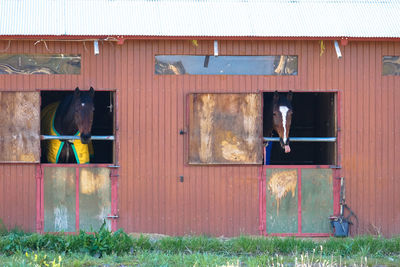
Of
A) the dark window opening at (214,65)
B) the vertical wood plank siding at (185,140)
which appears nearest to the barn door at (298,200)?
the vertical wood plank siding at (185,140)

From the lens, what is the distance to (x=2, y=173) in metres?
9.84

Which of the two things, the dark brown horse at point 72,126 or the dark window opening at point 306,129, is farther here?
the dark window opening at point 306,129

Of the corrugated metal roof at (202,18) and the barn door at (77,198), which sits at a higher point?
the corrugated metal roof at (202,18)

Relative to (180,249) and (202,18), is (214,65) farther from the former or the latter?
(180,249)

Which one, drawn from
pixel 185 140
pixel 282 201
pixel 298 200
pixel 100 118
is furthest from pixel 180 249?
pixel 100 118

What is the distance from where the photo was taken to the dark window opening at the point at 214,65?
9969mm

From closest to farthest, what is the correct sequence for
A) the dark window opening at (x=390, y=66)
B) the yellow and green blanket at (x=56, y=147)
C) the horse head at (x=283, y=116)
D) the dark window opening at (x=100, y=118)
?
the horse head at (x=283, y=116), the dark window opening at (x=390, y=66), the yellow and green blanket at (x=56, y=147), the dark window opening at (x=100, y=118)

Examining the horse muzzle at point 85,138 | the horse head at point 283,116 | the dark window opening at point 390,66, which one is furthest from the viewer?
the dark window opening at point 390,66

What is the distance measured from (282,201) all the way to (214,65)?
2.41m

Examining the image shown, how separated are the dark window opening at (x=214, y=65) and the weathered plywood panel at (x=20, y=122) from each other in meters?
2.03

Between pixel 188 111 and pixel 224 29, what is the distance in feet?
4.60

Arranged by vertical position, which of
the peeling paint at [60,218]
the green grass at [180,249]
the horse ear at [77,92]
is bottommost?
the green grass at [180,249]

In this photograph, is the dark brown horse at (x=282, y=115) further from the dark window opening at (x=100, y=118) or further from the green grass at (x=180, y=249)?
the dark window opening at (x=100, y=118)

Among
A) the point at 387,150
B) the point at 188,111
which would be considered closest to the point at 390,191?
the point at 387,150
